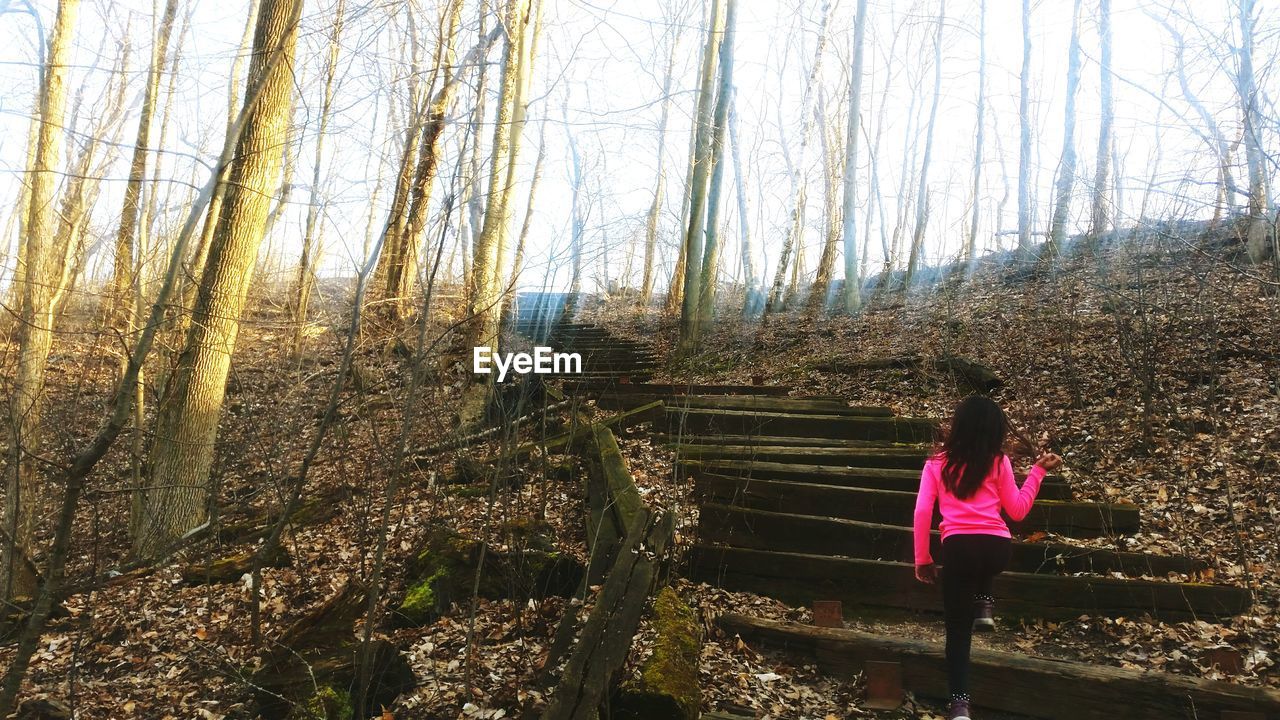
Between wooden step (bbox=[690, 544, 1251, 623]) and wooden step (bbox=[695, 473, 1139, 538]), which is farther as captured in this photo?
wooden step (bbox=[695, 473, 1139, 538])

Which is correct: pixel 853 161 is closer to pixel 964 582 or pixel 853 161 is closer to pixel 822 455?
pixel 822 455

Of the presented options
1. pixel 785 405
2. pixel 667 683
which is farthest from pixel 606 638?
pixel 785 405

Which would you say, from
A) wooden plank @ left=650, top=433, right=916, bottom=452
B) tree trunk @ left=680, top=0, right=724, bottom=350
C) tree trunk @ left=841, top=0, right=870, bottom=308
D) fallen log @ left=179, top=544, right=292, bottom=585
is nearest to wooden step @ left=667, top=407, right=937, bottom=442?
wooden plank @ left=650, top=433, right=916, bottom=452

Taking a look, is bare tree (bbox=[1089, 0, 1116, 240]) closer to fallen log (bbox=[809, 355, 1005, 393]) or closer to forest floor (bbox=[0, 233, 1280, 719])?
forest floor (bbox=[0, 233, 1280, 719])

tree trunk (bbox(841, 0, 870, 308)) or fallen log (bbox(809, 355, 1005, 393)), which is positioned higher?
tree trunk (bbox(841, 0, 870, 308))

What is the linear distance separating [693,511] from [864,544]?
143 cm

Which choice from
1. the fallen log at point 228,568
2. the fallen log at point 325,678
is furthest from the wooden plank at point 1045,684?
the fallen log at point 228,568

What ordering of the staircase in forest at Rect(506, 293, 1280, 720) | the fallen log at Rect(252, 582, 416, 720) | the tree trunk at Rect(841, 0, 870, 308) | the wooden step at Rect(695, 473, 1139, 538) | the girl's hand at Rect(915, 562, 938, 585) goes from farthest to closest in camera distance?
the tree trunk at Rect(841, 0, 870, 308) → the wooden step at Rect(695, 473, 1139, 538) → the fallen log at Rect(252, 582, 416, 720) → the girl's hand at Rect(915, 562, 938, 585) → the staircase in forest at Rect(506, 293, 1280, 720)

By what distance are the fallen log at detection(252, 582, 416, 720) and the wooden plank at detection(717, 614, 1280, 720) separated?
2.33 metres

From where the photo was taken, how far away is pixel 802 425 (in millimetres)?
7789

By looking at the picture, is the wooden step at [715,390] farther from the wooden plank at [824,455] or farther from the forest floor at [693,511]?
the wooden plank at [824,455]

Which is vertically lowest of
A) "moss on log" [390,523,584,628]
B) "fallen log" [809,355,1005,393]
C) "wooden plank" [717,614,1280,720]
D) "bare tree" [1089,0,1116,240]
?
"moss on log" [390,523,584,628]

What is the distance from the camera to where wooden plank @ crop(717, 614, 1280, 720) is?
3.28 metres

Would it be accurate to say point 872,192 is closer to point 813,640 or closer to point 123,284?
point 123,284
